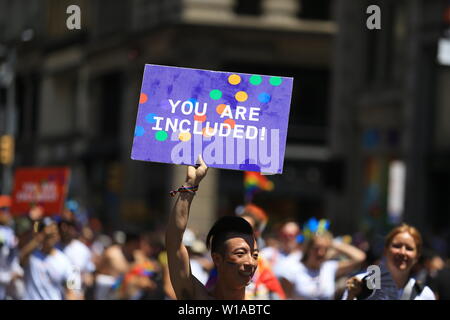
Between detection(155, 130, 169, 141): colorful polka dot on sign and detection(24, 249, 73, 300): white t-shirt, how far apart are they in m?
4.42

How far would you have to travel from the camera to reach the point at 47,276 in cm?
1030

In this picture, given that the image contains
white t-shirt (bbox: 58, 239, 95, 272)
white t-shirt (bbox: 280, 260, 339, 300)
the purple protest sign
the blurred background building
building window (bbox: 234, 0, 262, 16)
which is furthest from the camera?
building window (bbox: 234, 0, 262, 16)

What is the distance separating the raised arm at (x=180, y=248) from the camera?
5402 millimetres

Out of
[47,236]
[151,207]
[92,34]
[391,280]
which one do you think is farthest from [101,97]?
[391,280]

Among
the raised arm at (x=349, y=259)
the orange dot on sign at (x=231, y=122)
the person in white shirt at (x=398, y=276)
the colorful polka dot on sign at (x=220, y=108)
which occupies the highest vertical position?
the colorful polka dot on sign at (x=220, y=108)

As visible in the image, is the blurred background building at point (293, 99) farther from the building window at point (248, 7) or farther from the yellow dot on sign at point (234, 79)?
the yellow dot on sign at point (234, 79)

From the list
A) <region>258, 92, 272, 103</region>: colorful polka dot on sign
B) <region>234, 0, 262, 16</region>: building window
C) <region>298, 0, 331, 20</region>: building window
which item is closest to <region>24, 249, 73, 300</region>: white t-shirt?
<region>258, 92, 272, 103</region>: colorful polka dot on sign

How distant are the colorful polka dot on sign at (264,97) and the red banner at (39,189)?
27.1 feet

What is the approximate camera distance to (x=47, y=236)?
10.5 meters

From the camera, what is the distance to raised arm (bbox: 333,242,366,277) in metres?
10.5

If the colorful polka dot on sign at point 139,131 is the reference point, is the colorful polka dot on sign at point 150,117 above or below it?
above

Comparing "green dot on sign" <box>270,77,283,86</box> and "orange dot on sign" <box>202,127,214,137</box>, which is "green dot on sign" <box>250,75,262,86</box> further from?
"orange dot on sign" <box>202,127,214,137</box>

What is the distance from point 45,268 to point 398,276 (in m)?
4.11

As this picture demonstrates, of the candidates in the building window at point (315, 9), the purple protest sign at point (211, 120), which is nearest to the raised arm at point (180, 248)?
the purple protest sign at point (211, 120)
